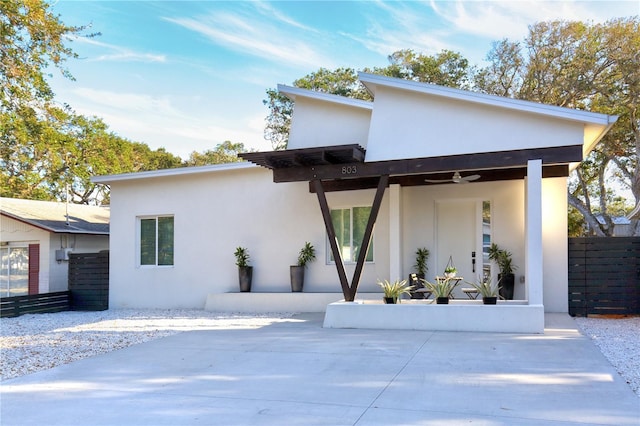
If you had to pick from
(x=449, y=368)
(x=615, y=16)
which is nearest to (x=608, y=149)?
(x=615, y=16)

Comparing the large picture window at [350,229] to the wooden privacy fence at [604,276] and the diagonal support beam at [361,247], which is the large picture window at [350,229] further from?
the wooden privacy fence at [604,276]

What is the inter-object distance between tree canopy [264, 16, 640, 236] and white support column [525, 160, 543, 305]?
8.73 m

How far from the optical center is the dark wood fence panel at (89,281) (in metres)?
13.9

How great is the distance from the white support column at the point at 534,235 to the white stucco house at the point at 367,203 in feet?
0.06

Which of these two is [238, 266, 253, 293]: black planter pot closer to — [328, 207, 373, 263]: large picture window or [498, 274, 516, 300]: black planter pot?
[328, 207, 373, 263]: large picture window

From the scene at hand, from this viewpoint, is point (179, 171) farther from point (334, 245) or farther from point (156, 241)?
point (334, 245)

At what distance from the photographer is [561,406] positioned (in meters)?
4.51

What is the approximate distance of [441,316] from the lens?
28.2ft

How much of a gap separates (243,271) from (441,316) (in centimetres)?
525

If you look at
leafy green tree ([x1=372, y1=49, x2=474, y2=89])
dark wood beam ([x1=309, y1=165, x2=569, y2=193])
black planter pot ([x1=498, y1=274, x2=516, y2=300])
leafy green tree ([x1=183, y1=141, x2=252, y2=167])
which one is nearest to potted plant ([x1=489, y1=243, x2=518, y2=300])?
black planter pot ([x1=498, y1=274, x2=516, y2=300])

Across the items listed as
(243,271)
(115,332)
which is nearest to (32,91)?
(115,332)

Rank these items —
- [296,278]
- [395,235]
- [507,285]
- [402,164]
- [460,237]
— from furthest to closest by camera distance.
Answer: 1. [296,278]
2. [460,237]
3. [507,285]
4. [395,235]
5. [402,164]

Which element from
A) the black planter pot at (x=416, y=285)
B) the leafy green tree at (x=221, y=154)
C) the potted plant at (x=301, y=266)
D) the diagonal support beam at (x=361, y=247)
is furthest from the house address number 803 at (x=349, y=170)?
the leafy green tree at (x=221, y=154)

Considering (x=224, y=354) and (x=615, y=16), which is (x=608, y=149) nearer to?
(x=615, y=16)
